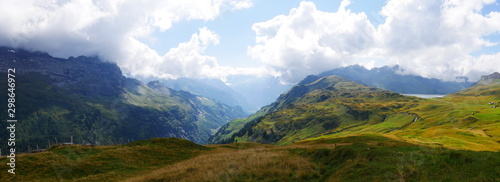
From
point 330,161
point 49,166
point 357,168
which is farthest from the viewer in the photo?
point 49,166

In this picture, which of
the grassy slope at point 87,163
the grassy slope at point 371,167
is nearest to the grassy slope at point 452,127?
the grassy slope at point 371,167

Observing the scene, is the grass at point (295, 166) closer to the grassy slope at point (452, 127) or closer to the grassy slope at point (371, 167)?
the grassy slope at point (371, 167)

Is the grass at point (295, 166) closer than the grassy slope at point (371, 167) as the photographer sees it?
No

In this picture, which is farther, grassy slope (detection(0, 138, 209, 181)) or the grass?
grassy slope (detection(0, 138, 209, 181))

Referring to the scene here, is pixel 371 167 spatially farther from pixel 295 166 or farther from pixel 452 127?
pixel 452 127

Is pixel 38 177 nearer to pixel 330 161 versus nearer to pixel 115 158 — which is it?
pixel 115 158

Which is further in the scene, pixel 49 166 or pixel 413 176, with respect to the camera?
pixel 49 166

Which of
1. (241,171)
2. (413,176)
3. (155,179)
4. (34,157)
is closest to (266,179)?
(241,171)

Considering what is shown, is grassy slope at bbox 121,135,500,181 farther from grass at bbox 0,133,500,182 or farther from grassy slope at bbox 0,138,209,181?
grassy slope at bbox 0,138,209,181

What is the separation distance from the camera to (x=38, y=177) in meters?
29.2

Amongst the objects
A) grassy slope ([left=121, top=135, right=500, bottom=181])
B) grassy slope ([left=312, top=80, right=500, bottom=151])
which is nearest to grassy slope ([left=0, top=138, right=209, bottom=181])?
grassy slope ([left=121, top=135, right=500, bottom=181])

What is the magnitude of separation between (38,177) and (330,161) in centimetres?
3371

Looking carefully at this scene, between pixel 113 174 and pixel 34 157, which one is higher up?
pixel 34 157

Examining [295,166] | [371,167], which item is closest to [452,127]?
[295,166]
